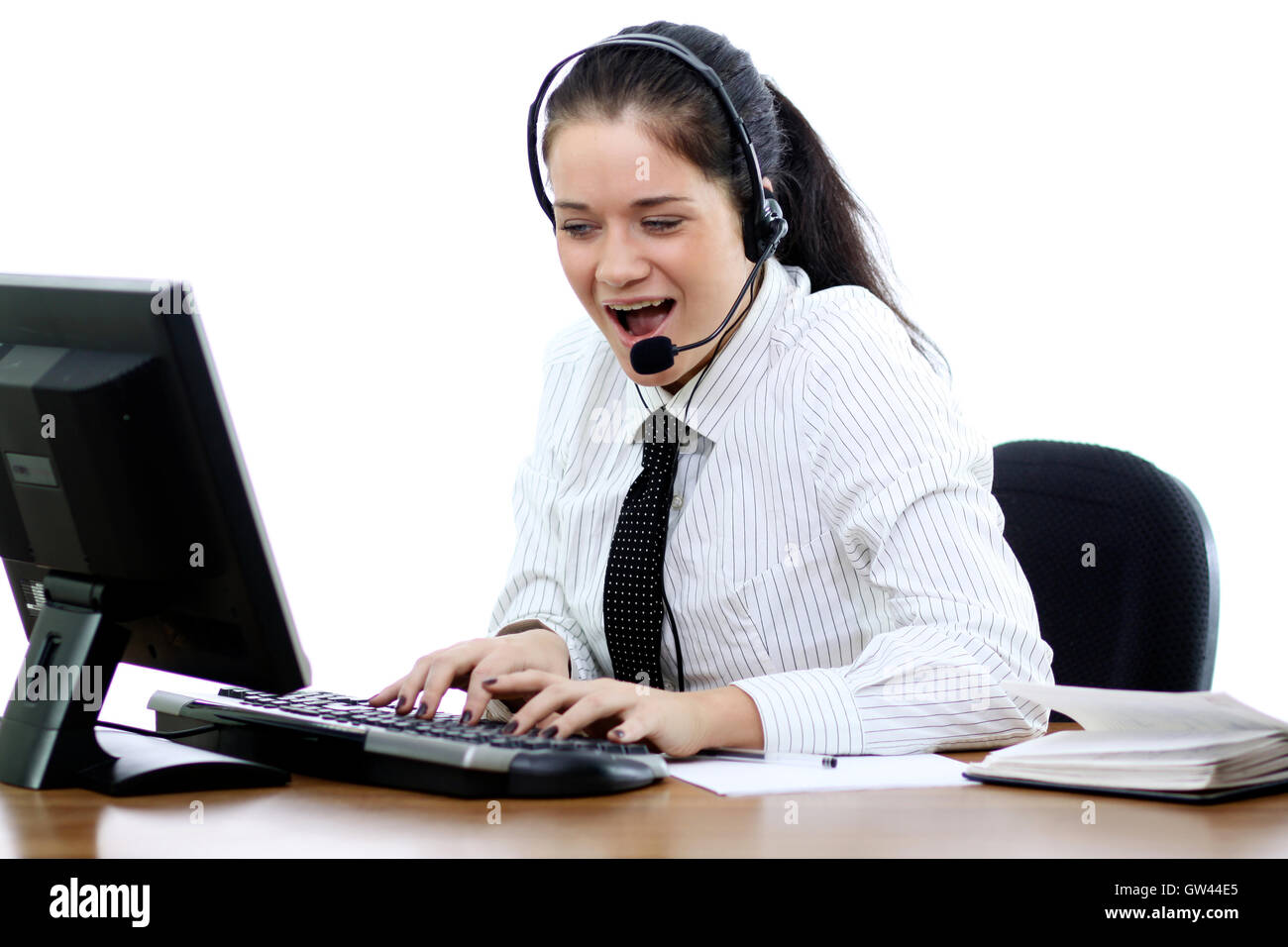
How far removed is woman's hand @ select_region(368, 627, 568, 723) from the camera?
104 centimetres

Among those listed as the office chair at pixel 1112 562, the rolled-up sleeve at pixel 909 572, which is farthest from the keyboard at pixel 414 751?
the office chair at pixel 1112 562

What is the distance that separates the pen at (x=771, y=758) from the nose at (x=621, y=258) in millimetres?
456

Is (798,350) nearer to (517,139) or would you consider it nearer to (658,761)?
(658,761)

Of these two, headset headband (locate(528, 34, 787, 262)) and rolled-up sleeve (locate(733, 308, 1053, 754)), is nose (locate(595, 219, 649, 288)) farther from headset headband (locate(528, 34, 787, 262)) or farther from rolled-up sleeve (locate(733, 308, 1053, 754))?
rolled-up sleeve (locate(733, 308, 1053, 754))

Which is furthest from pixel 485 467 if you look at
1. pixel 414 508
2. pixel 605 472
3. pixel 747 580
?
pixel 747 580

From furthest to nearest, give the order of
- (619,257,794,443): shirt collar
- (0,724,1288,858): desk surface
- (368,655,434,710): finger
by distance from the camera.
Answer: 1. (619,257,794,443): shirt collar
2. (368,655,434,710): finger
3. (0,724,1288,858): desk surface

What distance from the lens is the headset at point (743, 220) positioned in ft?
4.12

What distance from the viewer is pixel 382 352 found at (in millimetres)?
2852

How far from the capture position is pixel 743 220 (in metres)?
1.34

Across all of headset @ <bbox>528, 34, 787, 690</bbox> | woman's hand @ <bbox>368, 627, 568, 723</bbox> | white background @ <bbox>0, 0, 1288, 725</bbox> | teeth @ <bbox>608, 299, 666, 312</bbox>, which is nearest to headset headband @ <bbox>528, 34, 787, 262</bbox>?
headset @ <bbox>528, 34, 787, 690</bbox>

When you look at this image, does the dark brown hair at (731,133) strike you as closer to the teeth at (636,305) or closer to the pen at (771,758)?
the teeth at (636,305)

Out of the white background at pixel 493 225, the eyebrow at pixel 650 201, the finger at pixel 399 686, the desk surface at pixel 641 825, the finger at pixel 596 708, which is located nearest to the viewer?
the desk surface at pixel 641 825

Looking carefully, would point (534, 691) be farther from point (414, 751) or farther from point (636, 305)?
point (636, 305)
